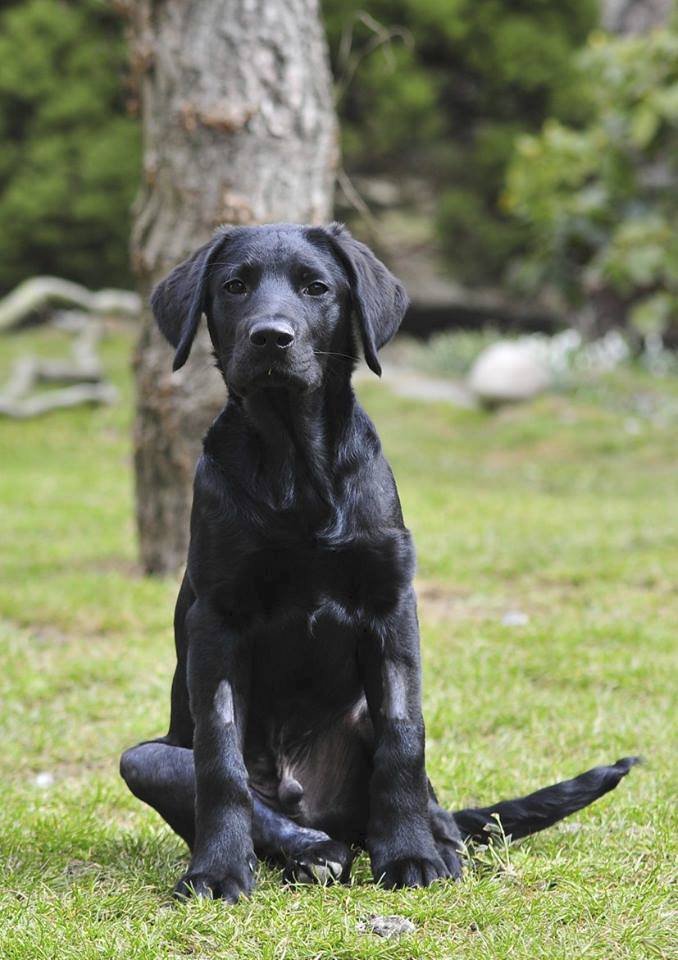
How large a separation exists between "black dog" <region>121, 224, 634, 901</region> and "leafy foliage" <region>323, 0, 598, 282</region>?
12.9 metres

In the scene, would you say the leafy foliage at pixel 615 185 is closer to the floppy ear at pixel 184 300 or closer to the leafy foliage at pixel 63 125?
the leafy foliage at pixel 63 125

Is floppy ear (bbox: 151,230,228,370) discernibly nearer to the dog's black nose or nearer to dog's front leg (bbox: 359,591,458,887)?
the dog's black nose

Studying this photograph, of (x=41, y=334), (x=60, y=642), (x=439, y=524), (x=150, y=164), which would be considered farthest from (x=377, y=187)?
(x=60, y=642)

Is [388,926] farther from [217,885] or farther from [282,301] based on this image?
[282,301]

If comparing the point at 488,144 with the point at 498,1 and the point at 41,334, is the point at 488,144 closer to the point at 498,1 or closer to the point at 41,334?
the point at 498,1

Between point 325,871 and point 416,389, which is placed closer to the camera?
point 325,871

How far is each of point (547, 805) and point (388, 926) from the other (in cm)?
68

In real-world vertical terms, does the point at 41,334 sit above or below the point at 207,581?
below

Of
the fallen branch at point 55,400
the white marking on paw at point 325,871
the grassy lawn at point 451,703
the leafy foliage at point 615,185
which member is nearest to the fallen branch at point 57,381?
the fallen branch at point 55,400

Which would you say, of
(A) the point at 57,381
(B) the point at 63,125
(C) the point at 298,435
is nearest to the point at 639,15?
(B) the point at 63,125

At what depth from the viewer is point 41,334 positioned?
648 inches

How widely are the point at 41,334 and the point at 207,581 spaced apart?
1387 cm

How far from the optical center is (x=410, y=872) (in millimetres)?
3115

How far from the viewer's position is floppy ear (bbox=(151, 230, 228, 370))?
3.39 m
